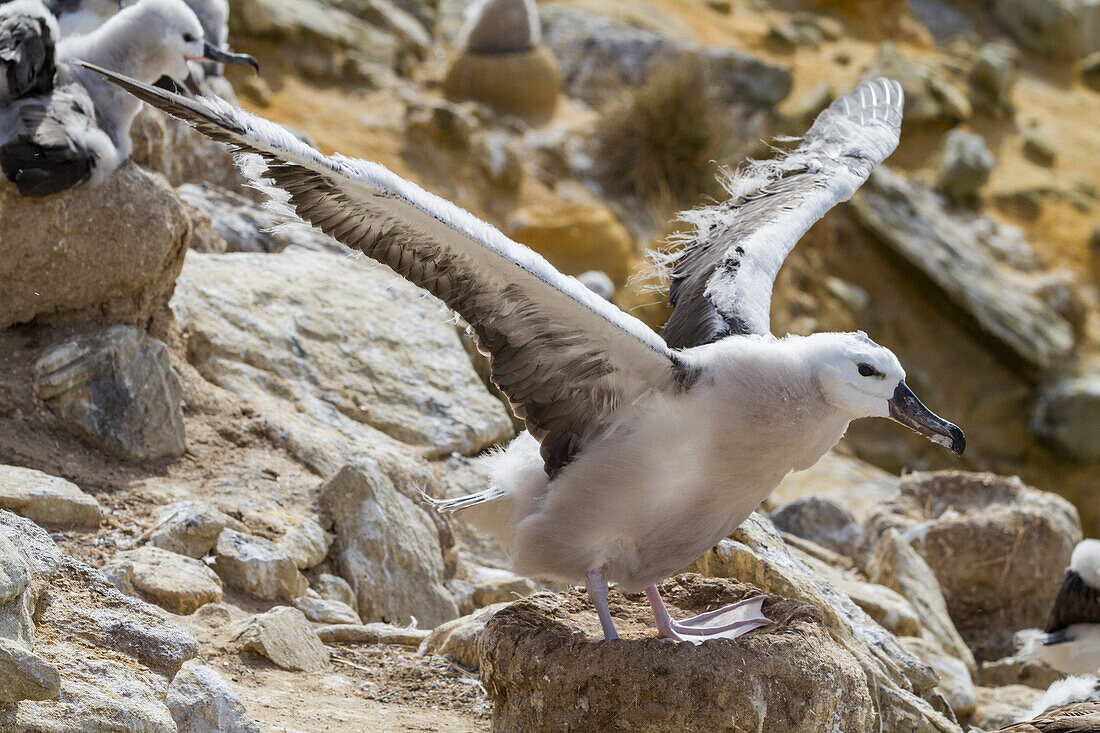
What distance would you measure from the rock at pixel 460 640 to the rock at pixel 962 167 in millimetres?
16492

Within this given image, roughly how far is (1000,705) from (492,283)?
4.52 metres

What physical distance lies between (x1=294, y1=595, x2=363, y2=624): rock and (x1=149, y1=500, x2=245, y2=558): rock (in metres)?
0.46

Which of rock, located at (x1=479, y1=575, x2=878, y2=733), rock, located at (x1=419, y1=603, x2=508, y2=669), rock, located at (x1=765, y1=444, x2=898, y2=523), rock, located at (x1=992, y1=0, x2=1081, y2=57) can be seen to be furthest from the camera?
rock, located at (x1=992, y1=0, x2=1081, y2=57)

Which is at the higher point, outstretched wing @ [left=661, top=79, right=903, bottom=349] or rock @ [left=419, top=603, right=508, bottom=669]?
outstretched wing @ [left=661, top=79, right=903, bottom=349]

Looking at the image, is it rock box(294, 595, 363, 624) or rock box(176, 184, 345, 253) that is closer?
rock box(294, 595, 363, 624)

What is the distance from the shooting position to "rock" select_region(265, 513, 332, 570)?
5.53 m

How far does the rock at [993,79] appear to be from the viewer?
73.3ft

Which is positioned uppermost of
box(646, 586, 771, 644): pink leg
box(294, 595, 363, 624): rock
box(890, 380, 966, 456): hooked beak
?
box(890, 380, 966, 456): hooked beak

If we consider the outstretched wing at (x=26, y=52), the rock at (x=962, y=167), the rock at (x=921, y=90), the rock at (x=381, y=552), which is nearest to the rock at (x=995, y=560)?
the rock at (x=381, y=552)

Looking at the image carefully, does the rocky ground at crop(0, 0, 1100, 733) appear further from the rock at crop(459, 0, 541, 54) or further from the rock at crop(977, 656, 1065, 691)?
the rock at crop(459, 0, 541, 54)

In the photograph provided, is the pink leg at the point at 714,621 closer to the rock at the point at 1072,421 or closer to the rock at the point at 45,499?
the rock at the point at 45,499

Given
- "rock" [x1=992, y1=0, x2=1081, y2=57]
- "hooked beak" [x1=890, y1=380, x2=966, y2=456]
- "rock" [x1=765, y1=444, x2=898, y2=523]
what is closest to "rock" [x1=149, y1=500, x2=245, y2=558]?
"hooked beak" [x1=890, y1=380, x2=966, y2=456]

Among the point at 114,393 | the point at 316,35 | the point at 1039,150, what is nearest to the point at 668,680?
the point at 114,393

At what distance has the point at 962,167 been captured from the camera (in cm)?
1977
